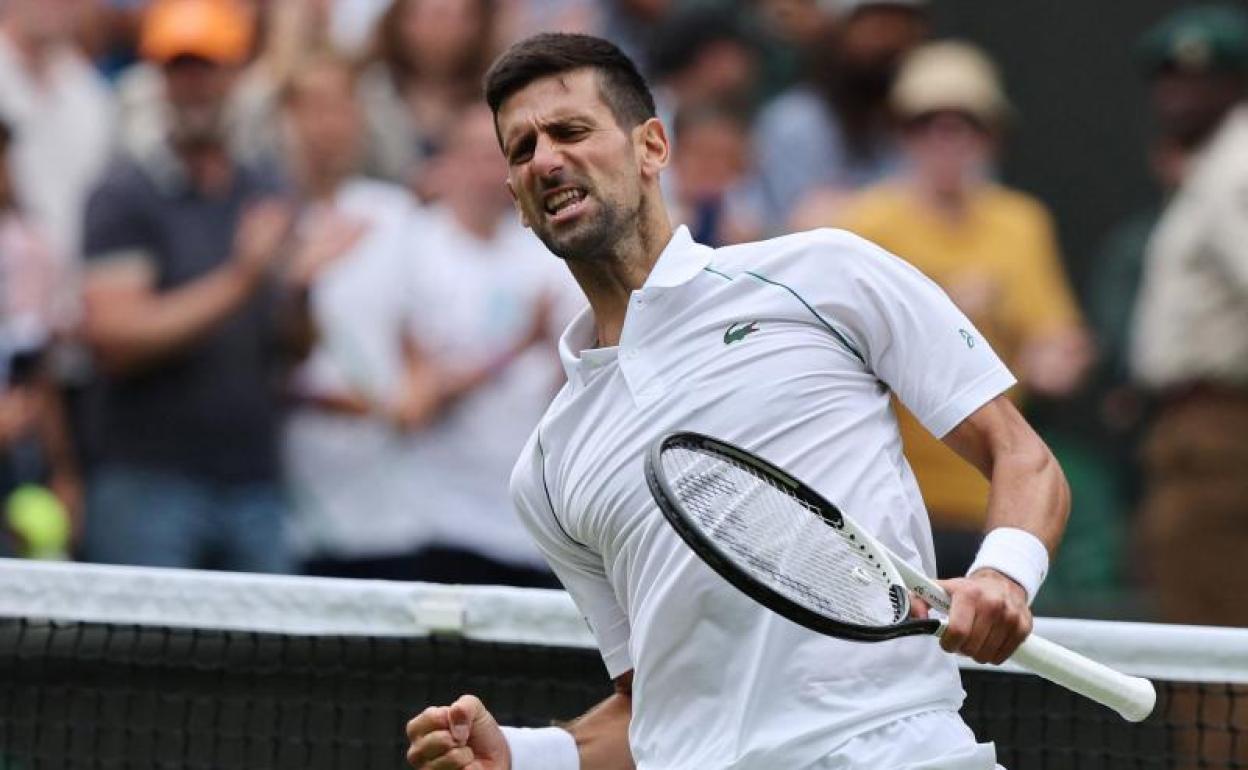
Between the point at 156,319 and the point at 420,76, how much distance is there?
1530mm

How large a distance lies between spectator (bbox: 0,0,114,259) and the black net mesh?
304 cm

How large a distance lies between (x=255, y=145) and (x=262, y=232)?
0.53 m

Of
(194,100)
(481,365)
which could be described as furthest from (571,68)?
(194,100)

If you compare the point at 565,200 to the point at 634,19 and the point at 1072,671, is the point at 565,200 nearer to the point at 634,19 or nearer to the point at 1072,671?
the point at 1072,671

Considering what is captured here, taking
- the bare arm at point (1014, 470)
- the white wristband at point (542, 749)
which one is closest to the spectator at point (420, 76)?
the white wristband at point (542, 749)

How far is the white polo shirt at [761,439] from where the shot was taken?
4074mm

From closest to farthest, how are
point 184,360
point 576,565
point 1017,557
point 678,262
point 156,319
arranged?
point 1017,557, point 678,262, point 576,565, point 156,319, point 184,360

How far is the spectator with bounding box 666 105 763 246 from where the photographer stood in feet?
29.2

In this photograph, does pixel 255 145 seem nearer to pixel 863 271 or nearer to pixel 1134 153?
pixel 1134 153

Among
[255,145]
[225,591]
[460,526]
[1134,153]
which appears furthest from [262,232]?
[1134,153]

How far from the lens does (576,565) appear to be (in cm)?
456

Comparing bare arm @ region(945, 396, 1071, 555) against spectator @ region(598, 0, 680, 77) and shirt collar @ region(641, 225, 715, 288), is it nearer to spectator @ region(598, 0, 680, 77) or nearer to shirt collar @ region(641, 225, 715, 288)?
shirt collar @ region(641, 225, 715, 288)

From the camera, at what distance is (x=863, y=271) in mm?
4246

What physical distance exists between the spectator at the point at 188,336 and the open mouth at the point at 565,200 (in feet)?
13.6
